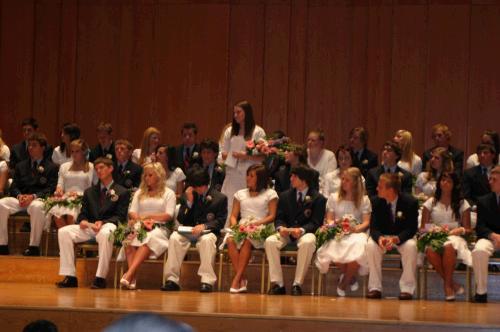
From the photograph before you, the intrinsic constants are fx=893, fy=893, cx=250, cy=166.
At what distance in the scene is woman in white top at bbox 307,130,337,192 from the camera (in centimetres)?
1082

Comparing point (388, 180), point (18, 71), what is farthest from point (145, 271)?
point (18, 71)

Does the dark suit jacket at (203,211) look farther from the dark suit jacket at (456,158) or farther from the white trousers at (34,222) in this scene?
the dark suit jacket at (456,158)

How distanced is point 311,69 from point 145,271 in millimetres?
4854

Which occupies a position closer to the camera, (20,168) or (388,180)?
(388,180)

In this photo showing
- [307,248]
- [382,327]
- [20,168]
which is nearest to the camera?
[382,327]

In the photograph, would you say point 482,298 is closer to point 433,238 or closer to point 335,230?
point 433,238

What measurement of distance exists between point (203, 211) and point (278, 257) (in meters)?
1.09

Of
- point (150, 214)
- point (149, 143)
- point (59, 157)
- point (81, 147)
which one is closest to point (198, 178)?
point (150, 214)

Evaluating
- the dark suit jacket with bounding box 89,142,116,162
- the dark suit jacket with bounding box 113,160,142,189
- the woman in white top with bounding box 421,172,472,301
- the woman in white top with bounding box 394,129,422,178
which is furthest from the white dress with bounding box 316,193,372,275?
the dark suit jacket with bounding box 89,142,116,162

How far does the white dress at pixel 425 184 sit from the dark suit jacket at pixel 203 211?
2.43m

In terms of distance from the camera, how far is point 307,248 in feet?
29.2

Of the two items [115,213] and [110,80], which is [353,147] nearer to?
[115,213]

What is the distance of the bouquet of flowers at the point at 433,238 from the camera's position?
8656 millimetres

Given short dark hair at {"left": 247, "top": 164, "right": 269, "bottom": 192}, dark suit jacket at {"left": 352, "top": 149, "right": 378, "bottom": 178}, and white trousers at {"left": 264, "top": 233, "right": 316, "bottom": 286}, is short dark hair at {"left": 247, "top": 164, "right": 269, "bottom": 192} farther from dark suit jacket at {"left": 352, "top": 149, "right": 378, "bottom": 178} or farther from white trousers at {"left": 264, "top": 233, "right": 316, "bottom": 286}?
dark suit jacket at {"left": 352, "top": 149, "right": 378, "bottom": 178}
